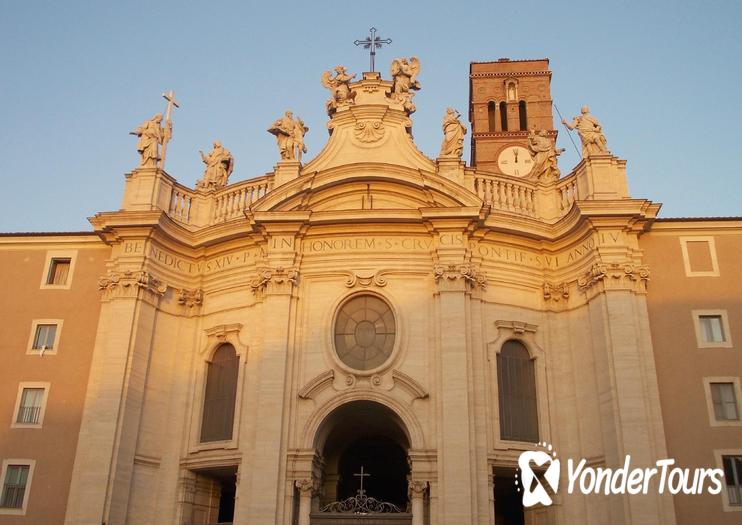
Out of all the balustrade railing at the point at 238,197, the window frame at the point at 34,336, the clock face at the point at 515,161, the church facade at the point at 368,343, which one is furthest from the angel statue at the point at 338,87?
the clock face at the point at 515,161

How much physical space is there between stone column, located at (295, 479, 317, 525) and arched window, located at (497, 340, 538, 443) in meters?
5.19

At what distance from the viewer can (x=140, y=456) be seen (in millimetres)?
20172

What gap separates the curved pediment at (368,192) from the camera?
2133 centimetres

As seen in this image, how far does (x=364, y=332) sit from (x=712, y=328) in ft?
30.6

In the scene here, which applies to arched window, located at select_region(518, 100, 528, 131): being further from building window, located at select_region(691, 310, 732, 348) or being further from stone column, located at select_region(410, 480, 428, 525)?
stone column, located at select_region(410, 480, 428, 525)

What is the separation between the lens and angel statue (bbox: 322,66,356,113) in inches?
942

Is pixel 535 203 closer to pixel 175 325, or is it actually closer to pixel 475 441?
pixel 475 441

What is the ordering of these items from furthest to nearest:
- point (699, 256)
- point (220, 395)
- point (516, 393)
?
point (220, 395), point (699, 256), point (516, 393)

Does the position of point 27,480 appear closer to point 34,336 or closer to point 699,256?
point 34,336

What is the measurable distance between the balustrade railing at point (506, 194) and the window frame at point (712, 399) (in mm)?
6678

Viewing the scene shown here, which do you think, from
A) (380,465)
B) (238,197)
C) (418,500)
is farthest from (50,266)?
(418,500)

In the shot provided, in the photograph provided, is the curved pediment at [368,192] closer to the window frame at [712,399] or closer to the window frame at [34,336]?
the window frame at [34,336]

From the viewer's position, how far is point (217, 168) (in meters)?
24.3

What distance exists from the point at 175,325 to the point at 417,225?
25.0 ft
